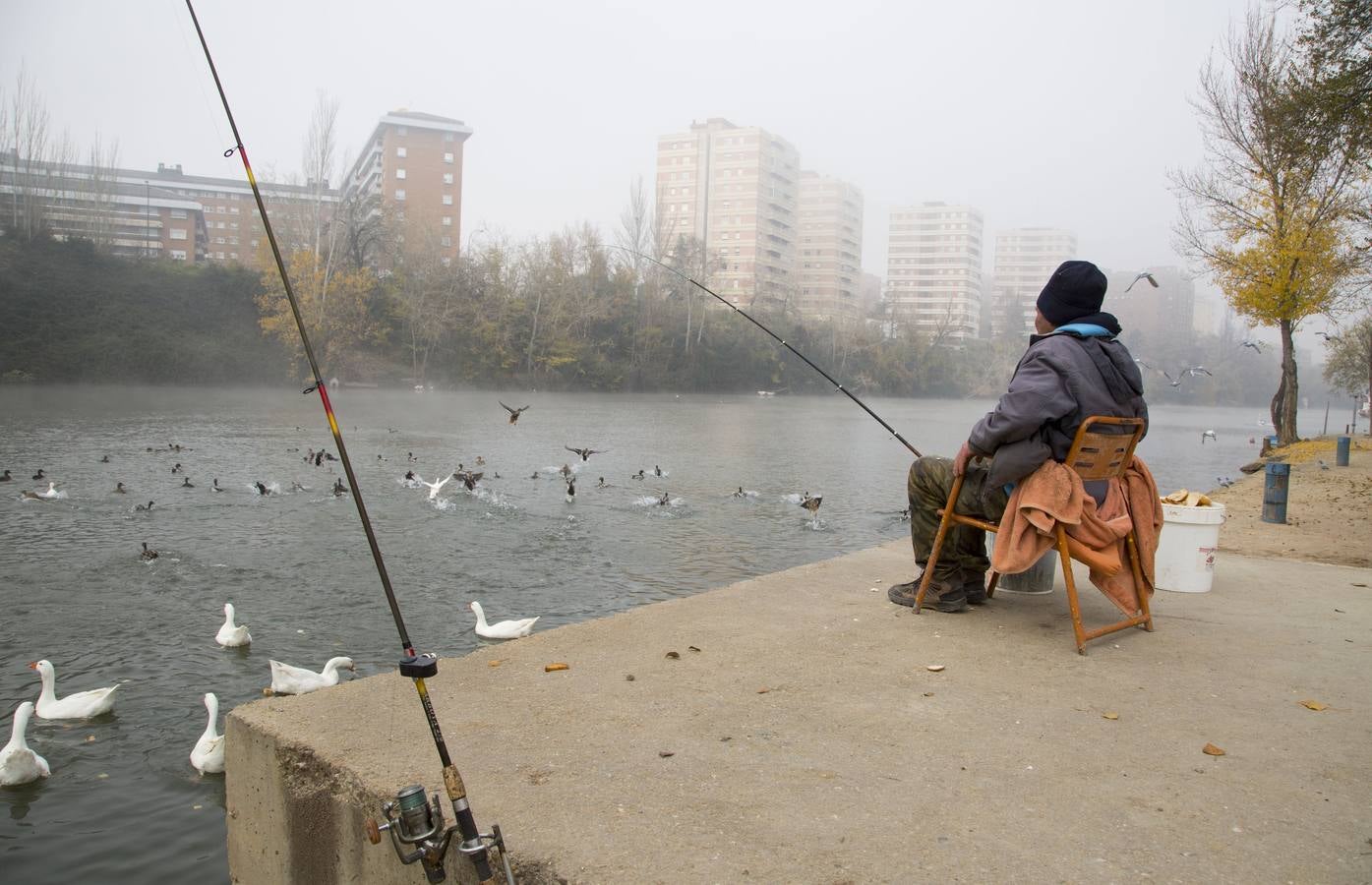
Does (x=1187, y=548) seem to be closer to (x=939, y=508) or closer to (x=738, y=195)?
(x=939, y=508)

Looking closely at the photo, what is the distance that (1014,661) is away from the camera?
363cm

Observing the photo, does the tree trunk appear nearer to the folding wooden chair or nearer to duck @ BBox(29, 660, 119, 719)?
the folding wooden chair

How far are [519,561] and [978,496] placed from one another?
6.55 metres

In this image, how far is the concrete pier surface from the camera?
216 cm

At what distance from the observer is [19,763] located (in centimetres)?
439

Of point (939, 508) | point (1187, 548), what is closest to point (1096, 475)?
point (939, 508)

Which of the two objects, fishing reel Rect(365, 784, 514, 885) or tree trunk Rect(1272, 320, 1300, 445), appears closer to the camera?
fishing reel Rect(365, 784, 514, 885)

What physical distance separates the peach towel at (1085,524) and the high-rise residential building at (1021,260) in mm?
78232

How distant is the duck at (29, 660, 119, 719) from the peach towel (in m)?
4.87

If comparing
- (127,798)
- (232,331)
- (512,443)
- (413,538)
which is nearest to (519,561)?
(413,538)

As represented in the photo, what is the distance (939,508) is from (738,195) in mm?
109787

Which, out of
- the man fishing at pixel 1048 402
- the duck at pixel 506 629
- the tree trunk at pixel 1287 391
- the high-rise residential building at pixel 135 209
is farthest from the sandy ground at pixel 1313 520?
the high-rise residential building at pixel 135 209

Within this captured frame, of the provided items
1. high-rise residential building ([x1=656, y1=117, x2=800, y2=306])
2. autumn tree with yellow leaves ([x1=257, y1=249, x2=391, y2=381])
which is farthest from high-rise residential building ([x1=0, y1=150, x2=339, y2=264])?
high-rise residential building ([x1=656, y1=117, x2=800, y2=306])

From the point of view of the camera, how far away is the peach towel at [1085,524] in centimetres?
372
